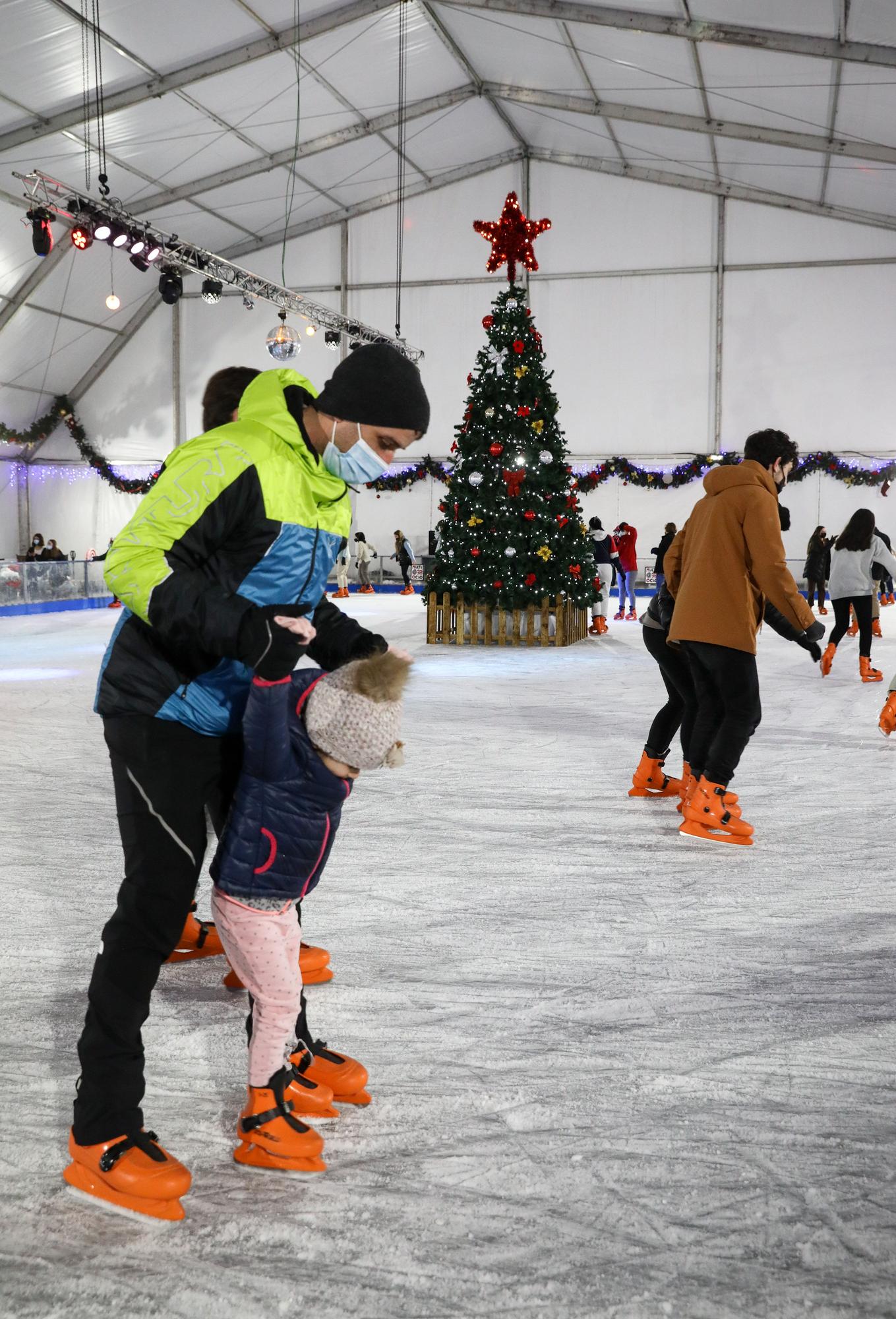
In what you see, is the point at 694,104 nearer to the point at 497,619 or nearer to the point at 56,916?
the point at 497,619

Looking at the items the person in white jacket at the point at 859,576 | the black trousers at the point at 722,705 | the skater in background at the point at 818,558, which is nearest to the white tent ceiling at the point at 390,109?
the skater in background at the point at 818,558

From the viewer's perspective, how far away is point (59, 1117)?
1885mm

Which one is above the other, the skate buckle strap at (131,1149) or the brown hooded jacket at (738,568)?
the brown hooded jacket at (738,568)

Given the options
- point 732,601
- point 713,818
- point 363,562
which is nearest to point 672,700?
point 713,818

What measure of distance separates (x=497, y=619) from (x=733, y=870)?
742 centimetres

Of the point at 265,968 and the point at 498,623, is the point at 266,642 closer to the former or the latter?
the point at 265,968

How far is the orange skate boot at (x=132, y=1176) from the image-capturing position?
160cm

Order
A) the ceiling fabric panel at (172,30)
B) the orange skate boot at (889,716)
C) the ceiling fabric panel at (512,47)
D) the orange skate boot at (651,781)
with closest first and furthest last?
the orange skate boot at (651,781) < the orange skate boot at (889,716) < the ceiling fabric panel at (172,30) < the ceiling fabric panel at (512,47)

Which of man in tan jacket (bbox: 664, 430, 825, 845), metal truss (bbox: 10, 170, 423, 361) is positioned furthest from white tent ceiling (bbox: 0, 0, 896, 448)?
man in tan jacket (bbox: 664, 430, 825, 845)

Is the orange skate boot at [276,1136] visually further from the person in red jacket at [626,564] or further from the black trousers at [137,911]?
the person in red jacket at [626,564]

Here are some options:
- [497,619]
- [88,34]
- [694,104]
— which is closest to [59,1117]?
[497,619]

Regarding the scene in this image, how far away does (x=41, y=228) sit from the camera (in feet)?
37.6

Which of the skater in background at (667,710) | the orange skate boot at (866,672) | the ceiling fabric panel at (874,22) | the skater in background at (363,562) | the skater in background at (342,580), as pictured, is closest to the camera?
the skater in background at (667,710)

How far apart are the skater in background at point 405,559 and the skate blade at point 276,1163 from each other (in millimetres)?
18782
